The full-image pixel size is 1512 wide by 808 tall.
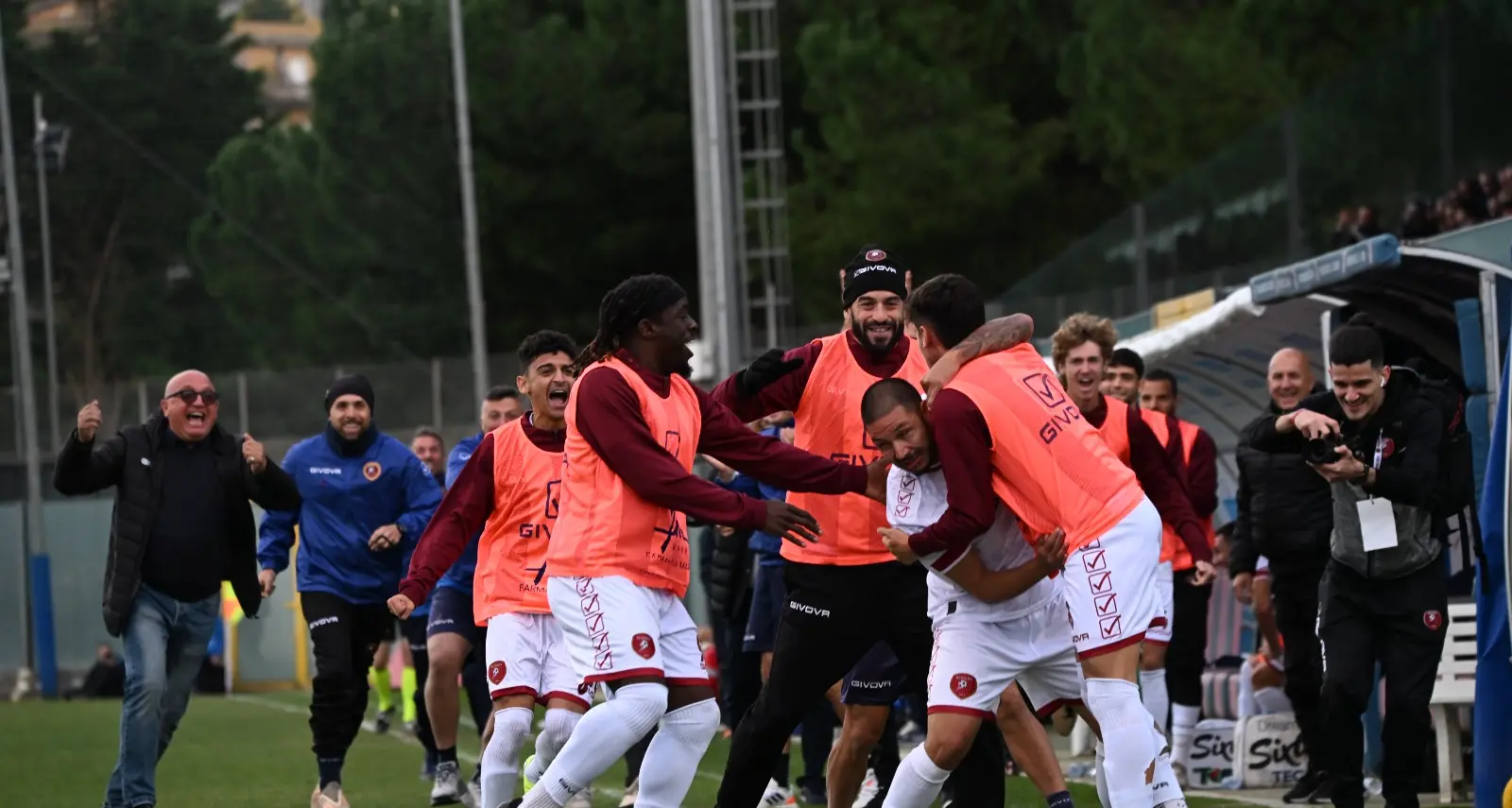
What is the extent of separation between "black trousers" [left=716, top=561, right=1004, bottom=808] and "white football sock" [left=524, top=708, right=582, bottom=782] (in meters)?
1.34

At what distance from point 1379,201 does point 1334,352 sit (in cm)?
1404

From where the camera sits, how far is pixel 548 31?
4038 centimetres

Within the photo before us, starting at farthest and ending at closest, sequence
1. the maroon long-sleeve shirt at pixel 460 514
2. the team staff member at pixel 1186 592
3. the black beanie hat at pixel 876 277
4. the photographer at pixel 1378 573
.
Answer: the team staff member at pixel 1186 592, the maroon long-sleeve shirt at pixel 460 514, the photographer at pixel 1378 573, the black beanie hat at pixel 876 277

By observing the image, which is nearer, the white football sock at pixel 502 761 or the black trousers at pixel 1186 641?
the white football sock at pixel 502 761

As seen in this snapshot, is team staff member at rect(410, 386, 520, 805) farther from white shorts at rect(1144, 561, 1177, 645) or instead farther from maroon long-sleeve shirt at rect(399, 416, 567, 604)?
white shorts at rect(1144, 561, 1177, 645)

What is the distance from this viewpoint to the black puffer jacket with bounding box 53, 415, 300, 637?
10898 millimetres

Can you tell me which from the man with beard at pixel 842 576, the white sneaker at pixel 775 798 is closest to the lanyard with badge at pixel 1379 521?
the man with beard at pixel 842 576

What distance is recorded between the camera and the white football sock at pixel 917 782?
7.47 meters

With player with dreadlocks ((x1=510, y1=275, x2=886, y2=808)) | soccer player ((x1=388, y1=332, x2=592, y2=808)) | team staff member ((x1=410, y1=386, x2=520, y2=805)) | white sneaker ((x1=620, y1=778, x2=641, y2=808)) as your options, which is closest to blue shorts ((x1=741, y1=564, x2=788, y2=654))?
white sneaker ((x1=620, y1=778, x2=641, y2=808))

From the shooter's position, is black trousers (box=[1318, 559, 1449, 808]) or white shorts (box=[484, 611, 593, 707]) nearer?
black trousers (box=[1318, 559, 1449, 808])

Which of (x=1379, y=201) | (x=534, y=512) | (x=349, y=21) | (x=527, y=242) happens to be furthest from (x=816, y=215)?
(x=534, y=512)

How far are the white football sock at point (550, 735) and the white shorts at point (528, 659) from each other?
0.09 m

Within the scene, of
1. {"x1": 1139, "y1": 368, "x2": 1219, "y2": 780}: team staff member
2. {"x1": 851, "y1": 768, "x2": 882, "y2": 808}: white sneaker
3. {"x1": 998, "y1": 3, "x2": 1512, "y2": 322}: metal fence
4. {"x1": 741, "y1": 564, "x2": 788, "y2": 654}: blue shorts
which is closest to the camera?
{"x1": 851, "y1": 768, "x2": 882, "y2": 808}: white sneaker

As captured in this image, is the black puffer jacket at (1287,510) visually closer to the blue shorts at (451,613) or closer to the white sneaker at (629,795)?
the white sneaker at (629,795)
